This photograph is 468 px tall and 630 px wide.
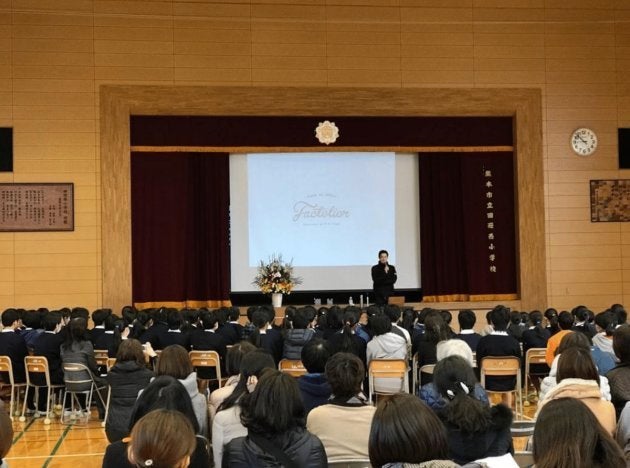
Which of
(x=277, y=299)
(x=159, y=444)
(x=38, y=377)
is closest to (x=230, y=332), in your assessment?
(x=38, y=377)

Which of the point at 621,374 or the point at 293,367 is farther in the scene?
the point at 293,367

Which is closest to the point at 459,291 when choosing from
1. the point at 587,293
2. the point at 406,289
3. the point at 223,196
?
the point at 406,289

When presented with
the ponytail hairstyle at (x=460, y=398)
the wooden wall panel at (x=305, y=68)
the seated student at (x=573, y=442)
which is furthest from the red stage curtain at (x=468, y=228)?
the seated student at (x=573, y=442)

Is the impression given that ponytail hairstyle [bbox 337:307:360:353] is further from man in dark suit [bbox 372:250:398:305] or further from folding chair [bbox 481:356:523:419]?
man in dark suit [bbox 372:250:398:305]

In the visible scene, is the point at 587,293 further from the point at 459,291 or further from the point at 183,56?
the point at 183,56

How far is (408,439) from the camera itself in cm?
226

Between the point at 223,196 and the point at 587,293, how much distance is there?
6.90 meters

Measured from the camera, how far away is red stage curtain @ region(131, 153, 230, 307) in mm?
13516

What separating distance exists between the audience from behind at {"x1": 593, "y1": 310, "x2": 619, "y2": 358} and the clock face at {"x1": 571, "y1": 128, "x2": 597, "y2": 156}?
23.5 feet

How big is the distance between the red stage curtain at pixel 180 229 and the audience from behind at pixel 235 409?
965 centimetres

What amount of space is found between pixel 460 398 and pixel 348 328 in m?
4.02

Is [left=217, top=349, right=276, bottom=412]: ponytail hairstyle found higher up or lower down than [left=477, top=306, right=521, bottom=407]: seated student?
higher up

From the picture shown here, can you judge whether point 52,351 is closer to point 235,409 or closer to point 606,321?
point 235,409

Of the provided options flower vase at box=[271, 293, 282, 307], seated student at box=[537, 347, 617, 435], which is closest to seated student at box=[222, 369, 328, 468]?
seated student at box=[537, 347, 617, 435]
